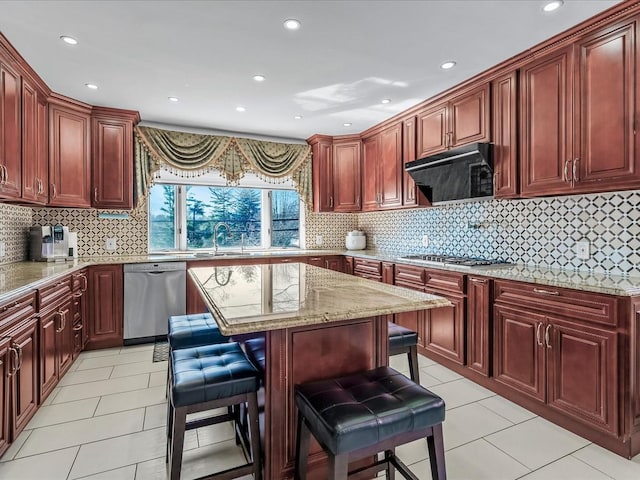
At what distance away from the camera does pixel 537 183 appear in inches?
103

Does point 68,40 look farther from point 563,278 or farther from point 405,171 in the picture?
point 563,278

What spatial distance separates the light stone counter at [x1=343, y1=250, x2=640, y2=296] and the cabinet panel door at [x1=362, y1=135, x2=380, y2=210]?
5.60 feet

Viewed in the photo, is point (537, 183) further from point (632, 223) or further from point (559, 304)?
point (559, 304)

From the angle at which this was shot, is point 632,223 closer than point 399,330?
No

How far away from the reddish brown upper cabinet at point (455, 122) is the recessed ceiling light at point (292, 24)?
170 cm

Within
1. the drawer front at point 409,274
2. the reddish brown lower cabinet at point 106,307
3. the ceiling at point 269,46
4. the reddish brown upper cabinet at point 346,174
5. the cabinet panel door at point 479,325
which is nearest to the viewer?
the ceiling at point 269,46

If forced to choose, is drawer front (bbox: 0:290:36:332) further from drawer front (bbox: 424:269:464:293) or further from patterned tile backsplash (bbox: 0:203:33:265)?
drawer front (bbox: 424:269:464:293)

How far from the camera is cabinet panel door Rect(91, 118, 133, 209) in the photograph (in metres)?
3.77

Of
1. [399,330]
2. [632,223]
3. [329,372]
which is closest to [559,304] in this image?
[632,223]

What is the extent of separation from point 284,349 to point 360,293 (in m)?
0.47

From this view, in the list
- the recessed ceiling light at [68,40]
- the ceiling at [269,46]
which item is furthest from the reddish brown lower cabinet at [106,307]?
the recessed ceiling light at [68,40]

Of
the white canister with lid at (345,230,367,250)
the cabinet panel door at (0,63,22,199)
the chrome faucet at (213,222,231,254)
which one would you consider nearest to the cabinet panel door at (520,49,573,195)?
the white canister with lid at (345,230,367,250)

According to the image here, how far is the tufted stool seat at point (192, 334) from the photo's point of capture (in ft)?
7.02

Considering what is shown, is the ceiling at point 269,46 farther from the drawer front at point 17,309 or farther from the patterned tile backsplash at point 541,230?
the drawer front at point 17,309
